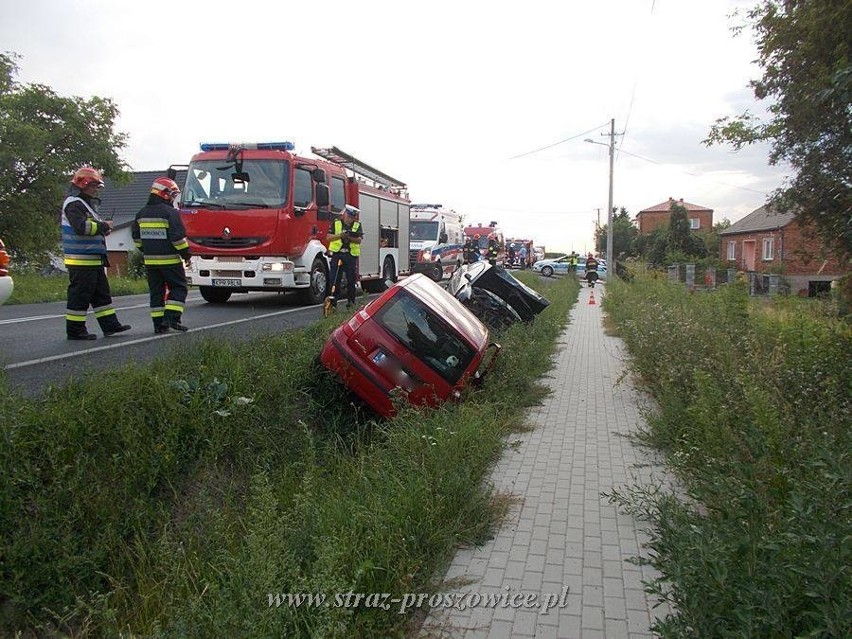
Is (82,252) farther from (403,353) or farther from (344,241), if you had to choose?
(344,241)

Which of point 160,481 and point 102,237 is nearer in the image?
point 160,481

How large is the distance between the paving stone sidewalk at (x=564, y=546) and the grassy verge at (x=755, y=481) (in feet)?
0.74

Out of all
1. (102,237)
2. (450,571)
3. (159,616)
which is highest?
(102,237)

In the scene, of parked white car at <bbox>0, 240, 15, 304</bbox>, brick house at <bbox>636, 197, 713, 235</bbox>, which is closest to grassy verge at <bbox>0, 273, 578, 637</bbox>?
parked white car at <bbox>0, 240, 15, 304</bbox>

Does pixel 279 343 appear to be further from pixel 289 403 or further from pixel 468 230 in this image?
pixel 468 230

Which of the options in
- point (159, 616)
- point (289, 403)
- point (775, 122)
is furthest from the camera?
point (775, 122)

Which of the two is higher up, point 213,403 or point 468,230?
point 468,230

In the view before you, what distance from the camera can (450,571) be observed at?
365cm

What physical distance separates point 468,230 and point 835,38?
1463 inches

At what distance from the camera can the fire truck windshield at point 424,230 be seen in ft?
93.2

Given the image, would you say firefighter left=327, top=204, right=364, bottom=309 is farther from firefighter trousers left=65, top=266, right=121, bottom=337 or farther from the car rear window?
the car rear window

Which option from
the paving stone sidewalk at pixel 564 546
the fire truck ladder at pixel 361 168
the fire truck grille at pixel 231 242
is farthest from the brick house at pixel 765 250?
the paving stone sidewalk at pixel 564 546

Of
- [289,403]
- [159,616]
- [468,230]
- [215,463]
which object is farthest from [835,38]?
[468,230]

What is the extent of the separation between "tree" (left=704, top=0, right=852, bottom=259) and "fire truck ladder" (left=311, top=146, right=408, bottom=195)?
367 inches
